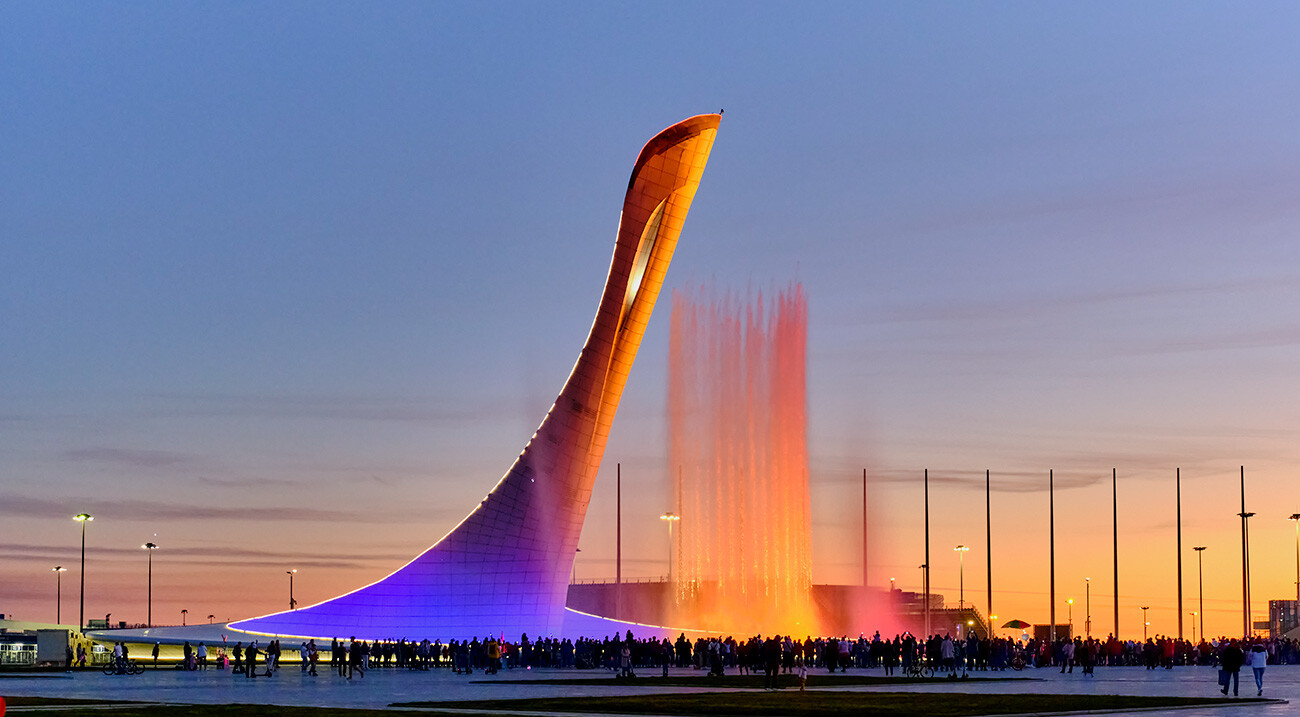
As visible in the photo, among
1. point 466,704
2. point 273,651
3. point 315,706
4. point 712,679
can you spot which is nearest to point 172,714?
point 315,706

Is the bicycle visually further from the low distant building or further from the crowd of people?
the low distant building

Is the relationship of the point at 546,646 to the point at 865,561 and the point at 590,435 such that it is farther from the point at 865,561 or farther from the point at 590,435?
the point at 865,561

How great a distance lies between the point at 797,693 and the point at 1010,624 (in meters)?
42.3

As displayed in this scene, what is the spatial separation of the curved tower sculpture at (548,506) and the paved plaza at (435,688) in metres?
12.1

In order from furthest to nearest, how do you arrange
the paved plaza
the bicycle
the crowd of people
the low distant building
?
the low distant building < the bicycle < the crowd of people < the paved plaza

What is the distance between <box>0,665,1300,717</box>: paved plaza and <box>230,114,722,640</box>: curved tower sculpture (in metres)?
12.1

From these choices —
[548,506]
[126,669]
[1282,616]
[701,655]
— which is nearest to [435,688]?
[126,669]

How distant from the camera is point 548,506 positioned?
2239 inches

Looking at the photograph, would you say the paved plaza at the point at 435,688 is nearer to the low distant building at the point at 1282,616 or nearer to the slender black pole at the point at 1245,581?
the slender black pole at the point at 1245,581

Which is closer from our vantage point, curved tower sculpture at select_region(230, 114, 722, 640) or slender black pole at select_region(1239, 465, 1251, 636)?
curved tower sculpture at select_region(230, 114, 722, 640)

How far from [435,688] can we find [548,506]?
21.9 m

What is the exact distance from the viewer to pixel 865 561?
71875mm

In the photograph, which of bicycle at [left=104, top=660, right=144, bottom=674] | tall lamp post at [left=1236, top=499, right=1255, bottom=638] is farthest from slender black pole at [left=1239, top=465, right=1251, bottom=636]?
bicycle at [left=104, top=660, right=144, bottom=674]

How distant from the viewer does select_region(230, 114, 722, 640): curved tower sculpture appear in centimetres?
5378
